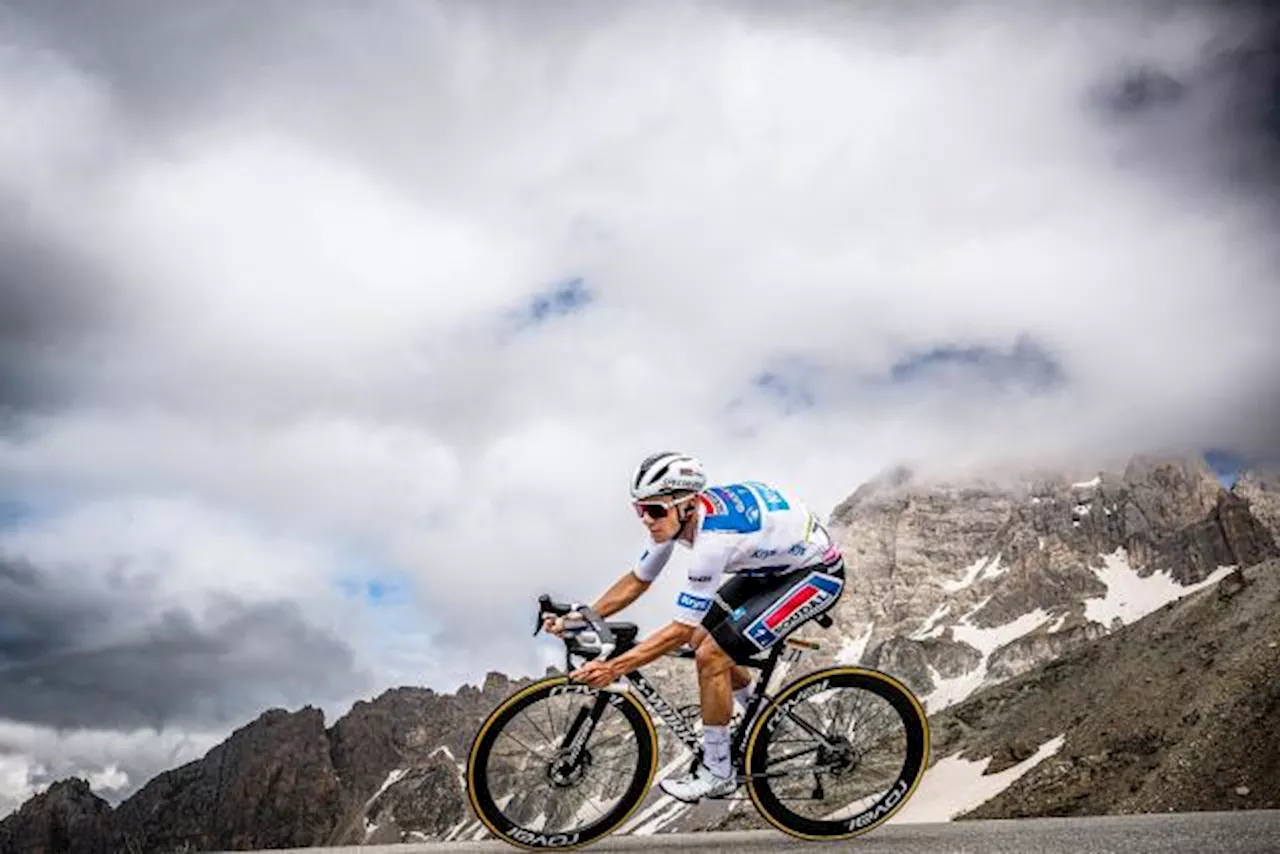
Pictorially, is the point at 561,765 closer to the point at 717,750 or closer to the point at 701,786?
the point at 701,786

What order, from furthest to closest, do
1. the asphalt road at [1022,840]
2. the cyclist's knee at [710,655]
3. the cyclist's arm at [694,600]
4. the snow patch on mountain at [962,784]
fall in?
1. the snow patch on mountain at [962,784]
2. the cyclist's knee at [710,655]
3. the cyclist's arm at [694,600]
4. the asphalt road at [1022,840]

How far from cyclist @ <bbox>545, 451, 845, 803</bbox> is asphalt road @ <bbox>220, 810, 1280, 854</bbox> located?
0.79 metres

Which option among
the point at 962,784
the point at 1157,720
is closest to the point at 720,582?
the point at 1157,720

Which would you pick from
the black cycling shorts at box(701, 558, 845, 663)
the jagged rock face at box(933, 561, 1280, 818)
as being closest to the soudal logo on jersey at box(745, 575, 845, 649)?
the black cycling shorts at box(701, 558, 845, 663)

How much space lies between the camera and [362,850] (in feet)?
28.4

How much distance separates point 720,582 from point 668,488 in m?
0.80

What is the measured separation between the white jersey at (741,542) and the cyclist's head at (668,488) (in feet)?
0.43

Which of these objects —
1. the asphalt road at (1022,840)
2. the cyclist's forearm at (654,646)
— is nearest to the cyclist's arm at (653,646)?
the cyclist's forearm at (654,646)

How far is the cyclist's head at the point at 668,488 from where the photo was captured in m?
7.80

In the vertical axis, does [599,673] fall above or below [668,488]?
below

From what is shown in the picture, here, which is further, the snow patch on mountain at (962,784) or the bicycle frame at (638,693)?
the snow patch on mountain at (962,784)

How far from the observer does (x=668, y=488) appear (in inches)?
307

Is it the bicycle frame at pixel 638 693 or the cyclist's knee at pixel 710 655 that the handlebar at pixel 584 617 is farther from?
the cyclist's knee at pixel 710 655

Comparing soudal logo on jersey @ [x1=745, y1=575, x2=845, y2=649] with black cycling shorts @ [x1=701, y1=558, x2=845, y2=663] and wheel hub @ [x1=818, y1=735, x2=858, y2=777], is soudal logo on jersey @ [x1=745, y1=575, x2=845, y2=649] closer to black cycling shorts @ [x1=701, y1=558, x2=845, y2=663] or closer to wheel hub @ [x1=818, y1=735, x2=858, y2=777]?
black cycling shorts @ [x1=701, y1=558, x2=845, y2=663]
